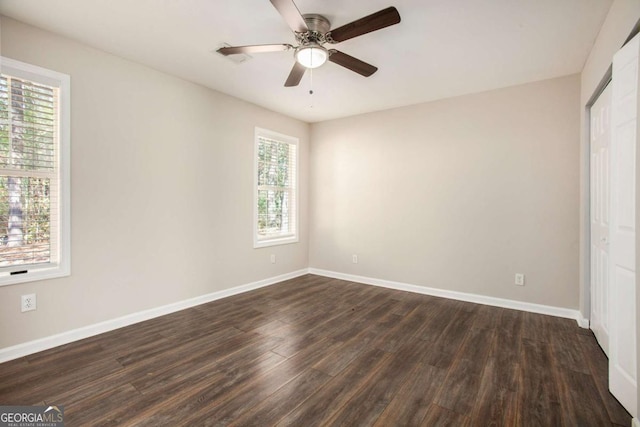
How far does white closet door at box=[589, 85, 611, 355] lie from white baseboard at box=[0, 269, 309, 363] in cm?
378

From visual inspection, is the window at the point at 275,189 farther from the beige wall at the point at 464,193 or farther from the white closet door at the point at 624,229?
the white closet door at the point at 624,229

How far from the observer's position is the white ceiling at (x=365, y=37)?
214 cm

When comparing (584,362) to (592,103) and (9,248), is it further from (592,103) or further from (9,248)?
(9,248)

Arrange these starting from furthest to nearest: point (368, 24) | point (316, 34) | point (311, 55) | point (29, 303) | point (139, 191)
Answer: point (139, 191) → point (29, 303) → point (311, 55) → point (316, 34) → point (368, 24)

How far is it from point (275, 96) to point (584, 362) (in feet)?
13.4

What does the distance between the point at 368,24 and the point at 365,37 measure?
0.62 m

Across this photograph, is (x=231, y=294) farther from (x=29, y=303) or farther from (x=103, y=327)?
(x=29, y=303)

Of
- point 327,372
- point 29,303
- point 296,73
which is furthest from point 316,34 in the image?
point 29,303

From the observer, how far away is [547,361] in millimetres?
2359

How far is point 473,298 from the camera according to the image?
12.4ft

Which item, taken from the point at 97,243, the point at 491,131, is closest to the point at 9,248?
the point at 97,243

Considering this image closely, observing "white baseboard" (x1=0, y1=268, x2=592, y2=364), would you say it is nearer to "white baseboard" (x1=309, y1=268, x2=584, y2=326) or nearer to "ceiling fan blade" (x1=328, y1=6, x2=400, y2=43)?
"white baseboard" (x1=309, y1=268, x2=584, y2=326)

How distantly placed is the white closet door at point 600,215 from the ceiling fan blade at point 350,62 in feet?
6.19

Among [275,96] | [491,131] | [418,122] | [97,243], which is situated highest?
[275,96]
